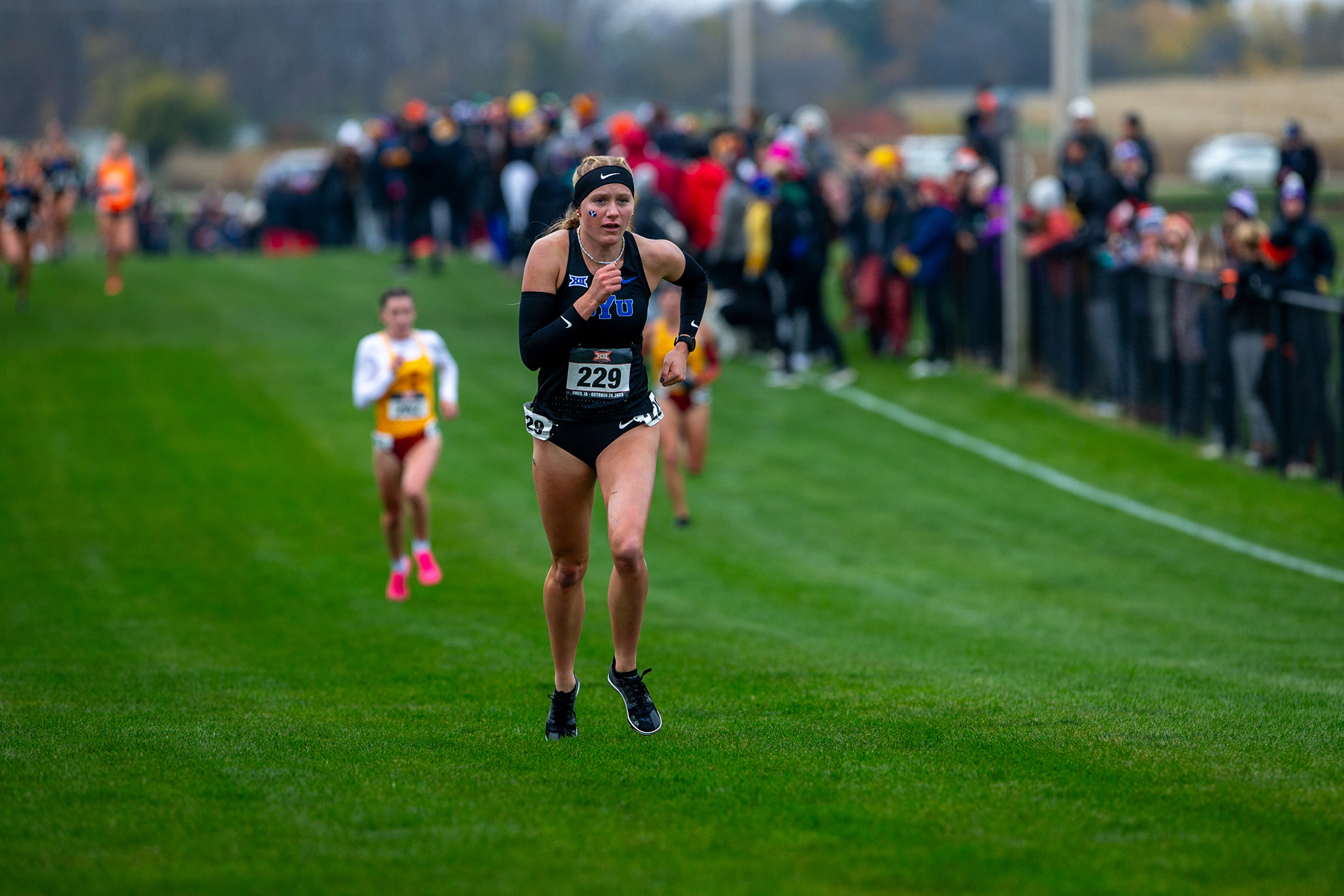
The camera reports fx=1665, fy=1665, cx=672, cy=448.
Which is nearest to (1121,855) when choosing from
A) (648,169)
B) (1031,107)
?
(648,169)

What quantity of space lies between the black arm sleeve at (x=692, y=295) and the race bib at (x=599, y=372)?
0.41 metres

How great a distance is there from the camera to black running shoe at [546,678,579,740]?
6.97 metres

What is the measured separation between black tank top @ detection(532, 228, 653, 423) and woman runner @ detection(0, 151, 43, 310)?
19689 mm

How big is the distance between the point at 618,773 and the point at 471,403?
46.8 feet

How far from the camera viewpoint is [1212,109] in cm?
2653

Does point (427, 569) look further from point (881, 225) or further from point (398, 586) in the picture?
point (881, 225)

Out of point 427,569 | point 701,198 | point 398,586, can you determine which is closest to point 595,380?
point 398,586

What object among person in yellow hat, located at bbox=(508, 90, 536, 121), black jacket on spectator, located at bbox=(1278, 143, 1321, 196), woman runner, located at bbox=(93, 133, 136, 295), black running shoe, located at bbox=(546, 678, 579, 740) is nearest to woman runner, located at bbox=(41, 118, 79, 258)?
woman runner, located at bbox=(93, 133, 136, 295)

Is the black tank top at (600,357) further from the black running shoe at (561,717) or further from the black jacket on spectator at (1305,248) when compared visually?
the black jacket on spectator at (1305,248)

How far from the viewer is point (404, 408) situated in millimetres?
11469

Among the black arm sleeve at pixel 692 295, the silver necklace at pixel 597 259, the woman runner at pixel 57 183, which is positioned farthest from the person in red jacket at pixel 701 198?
the silver necklace at pixel 597 259

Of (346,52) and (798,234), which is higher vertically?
(346,52)

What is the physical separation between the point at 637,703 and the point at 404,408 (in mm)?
4954

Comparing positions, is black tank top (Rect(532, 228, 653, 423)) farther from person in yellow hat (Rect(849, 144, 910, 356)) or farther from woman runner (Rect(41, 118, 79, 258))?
woman runner (Rect(41, 118, 79, 258))
